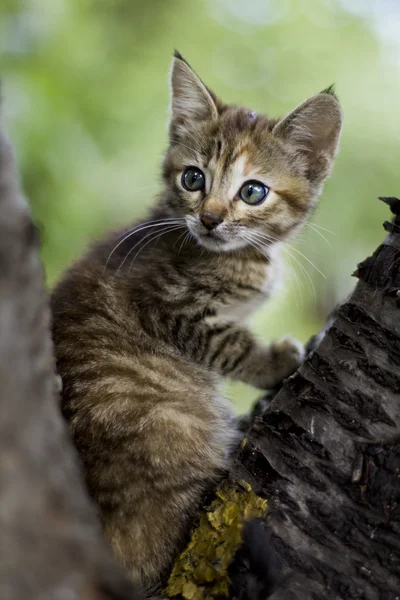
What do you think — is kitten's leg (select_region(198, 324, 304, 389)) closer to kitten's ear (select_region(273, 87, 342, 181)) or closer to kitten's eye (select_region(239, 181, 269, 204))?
kitten's eye (select_region(239, 181, 269, 204))

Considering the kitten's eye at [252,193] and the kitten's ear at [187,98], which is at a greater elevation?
the kitten's ear at [187,98]

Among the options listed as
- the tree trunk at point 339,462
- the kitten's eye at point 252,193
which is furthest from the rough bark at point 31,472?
the kitten's eye at point 252,193

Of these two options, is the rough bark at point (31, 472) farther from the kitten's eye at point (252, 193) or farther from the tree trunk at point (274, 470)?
the kitten's eye at point (252, 193)

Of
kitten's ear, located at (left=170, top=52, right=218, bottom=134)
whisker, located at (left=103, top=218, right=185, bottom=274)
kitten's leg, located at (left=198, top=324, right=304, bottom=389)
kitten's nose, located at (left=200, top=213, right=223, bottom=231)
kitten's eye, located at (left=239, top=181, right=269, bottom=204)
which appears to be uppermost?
kitten's ear, located at (left=170, top=52, right=218, bottom=134)

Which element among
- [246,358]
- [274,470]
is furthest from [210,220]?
[274,470]

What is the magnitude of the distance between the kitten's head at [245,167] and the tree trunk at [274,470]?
803 mm

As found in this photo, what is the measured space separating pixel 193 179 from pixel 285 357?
78 cm

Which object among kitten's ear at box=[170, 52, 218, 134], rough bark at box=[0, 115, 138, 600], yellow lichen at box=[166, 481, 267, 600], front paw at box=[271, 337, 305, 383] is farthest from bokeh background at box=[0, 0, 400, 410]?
rough bark at box=[0, 115, 138, 600]

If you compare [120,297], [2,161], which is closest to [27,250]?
[2,161]

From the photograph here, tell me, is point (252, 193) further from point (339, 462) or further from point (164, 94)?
point (164, 94)

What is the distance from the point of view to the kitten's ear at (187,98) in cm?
234

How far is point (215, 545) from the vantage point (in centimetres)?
129

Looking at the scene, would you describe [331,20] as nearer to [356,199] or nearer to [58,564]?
[356,199]

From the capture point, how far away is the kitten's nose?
2.04 metres
